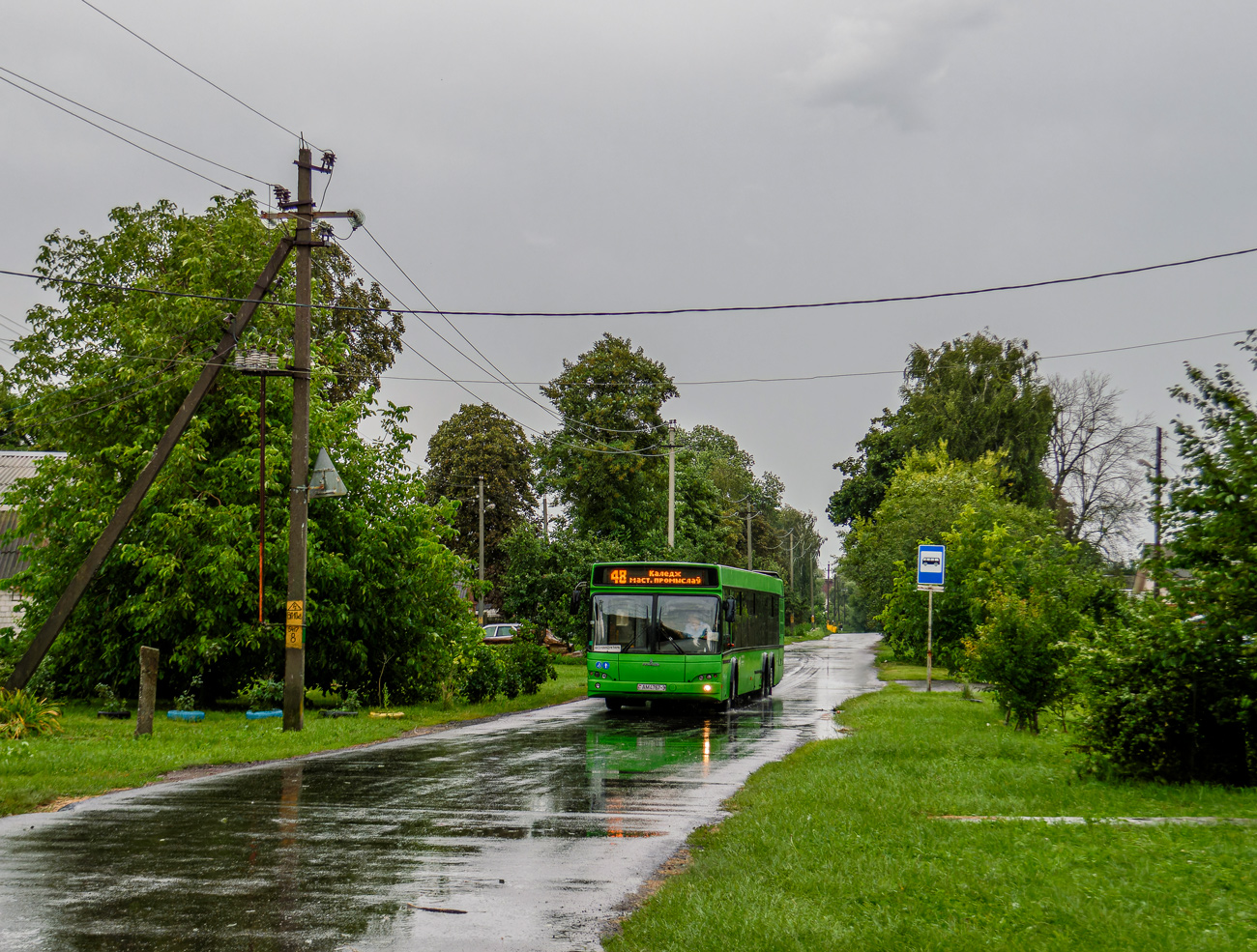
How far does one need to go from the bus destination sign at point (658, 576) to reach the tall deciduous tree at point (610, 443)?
97.7 ft

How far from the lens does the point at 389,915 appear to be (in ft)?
22.0

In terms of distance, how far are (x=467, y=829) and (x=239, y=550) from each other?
577 inches

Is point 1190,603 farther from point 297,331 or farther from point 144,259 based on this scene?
point 144,259

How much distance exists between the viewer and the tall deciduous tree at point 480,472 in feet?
221

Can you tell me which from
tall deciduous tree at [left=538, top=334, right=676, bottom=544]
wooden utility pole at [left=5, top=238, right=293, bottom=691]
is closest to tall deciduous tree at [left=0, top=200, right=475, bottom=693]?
wooden utility pole at [left=5, top=238, right=293, bottom=691]

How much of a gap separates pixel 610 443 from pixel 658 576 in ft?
104

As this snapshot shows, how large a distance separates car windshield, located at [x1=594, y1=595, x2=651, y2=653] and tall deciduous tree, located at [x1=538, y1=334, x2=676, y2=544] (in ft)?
98.3

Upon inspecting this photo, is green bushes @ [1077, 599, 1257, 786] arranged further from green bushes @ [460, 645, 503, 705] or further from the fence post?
green bushes @ [460, 645, 503, 705]

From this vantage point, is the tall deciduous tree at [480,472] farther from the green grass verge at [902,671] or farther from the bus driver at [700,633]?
the bus driver at [700,633]

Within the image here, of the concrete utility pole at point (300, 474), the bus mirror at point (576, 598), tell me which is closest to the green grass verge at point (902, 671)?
the bus mirror at point (576, 598)

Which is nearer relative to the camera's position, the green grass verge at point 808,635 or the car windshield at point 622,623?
the car windshield at point 622,623

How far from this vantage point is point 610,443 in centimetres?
5466

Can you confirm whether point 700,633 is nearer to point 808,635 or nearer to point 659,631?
point 659,631

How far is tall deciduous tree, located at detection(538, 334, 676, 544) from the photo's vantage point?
5381cm
